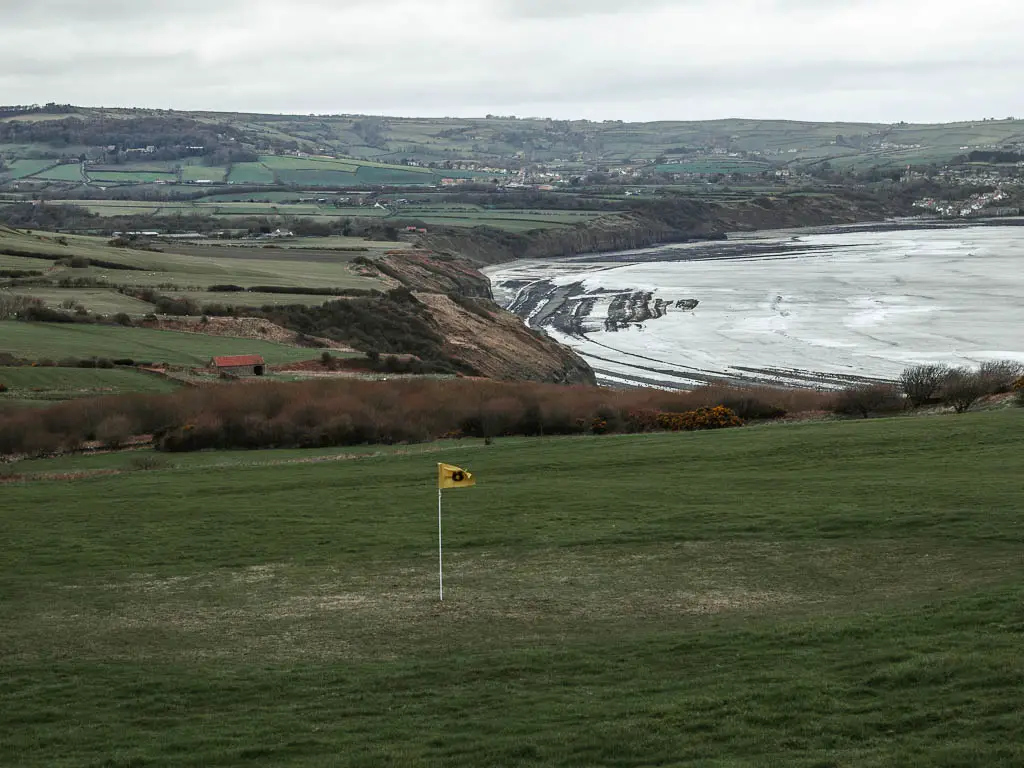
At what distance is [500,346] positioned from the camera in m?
72.6

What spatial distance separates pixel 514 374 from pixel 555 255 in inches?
3572

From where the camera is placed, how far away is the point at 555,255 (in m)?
156

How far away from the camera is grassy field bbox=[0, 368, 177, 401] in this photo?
44156 mm

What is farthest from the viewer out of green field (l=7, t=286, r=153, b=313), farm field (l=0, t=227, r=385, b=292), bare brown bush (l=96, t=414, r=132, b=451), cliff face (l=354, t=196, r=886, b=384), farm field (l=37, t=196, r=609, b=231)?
farm field (l=37, t=196, r=609, b=231)

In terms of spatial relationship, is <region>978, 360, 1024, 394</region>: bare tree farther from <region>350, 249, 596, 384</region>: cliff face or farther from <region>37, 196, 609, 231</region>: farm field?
<region>37, 196, 609, 231</region>: farm field

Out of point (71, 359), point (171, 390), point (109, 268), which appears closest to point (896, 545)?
point (171, 390)

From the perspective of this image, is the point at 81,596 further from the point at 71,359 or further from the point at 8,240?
the point at 8,240

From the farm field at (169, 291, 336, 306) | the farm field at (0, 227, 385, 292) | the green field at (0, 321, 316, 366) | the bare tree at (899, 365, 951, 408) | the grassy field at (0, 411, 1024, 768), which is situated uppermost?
the farm field at (0, 227, 385, 292)

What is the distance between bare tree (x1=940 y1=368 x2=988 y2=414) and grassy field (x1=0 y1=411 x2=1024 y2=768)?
5376mm

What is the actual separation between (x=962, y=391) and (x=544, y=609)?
78.7 feet

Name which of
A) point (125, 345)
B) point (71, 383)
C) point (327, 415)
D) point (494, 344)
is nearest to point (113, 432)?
point (327, 415)

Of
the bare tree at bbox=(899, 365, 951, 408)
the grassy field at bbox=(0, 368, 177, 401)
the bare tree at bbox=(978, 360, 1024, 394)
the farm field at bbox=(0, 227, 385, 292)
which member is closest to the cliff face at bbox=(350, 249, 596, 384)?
the farm field at bbox=(0, 227, 385, 292)

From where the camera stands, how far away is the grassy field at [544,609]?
536 inches

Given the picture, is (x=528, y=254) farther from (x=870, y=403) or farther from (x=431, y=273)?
(x=870, y=403)
